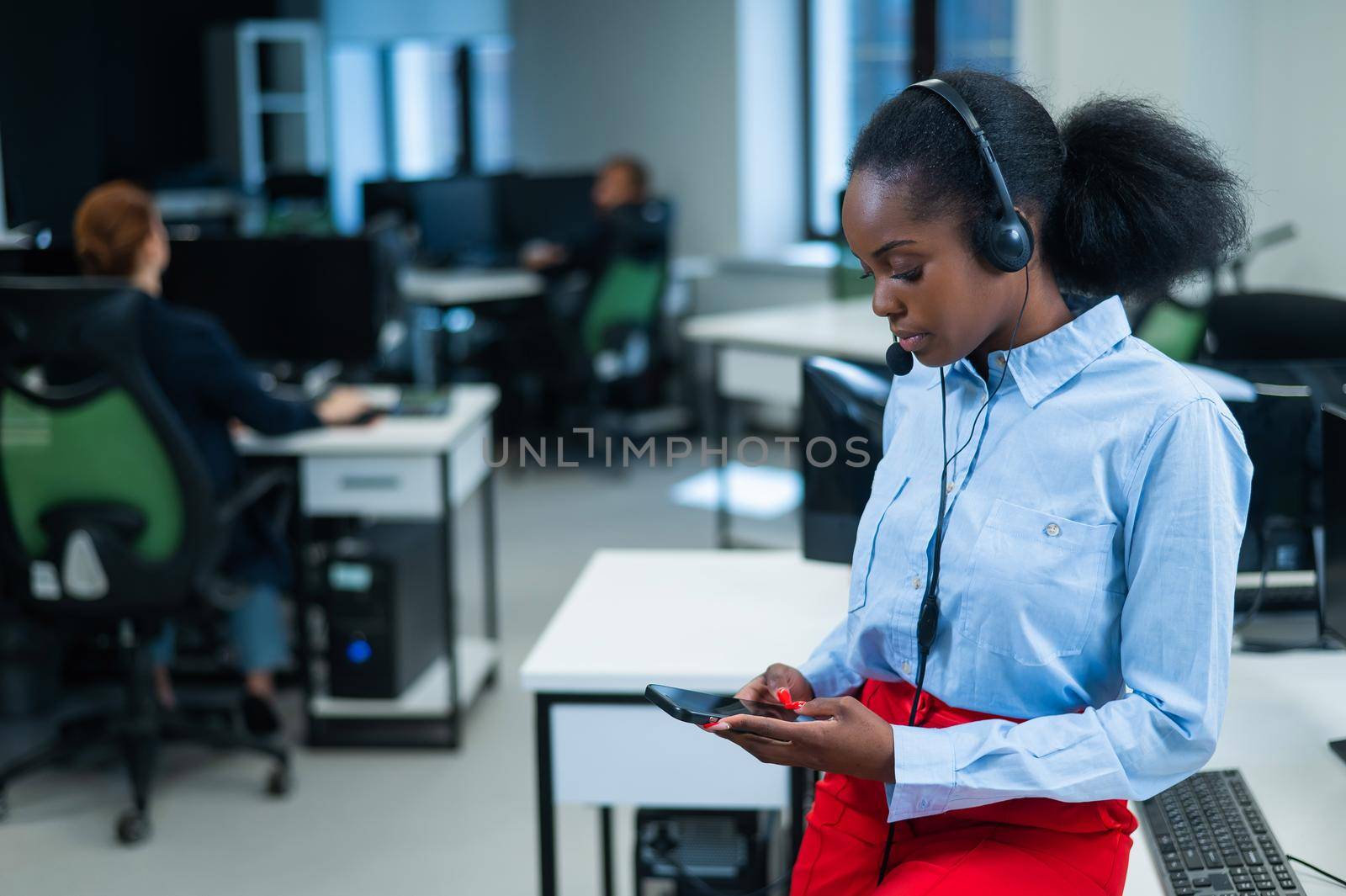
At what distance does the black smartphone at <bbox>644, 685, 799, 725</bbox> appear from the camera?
1236mm

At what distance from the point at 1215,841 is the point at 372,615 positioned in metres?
2.23

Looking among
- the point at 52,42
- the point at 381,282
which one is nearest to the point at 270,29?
the point at 52,42

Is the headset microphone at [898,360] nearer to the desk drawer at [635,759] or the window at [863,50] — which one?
the desk drawer at [635,759]

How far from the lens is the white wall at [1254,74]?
3775 millimetres

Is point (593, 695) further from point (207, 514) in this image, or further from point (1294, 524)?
point (207, 514)

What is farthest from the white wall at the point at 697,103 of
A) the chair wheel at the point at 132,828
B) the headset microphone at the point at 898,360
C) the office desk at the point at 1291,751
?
the headset microphone at the point at 898,360

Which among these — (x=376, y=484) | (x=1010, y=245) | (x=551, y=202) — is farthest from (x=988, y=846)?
(x=551, y=202)

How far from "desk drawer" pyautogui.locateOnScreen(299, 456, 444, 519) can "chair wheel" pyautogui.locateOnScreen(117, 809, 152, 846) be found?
785 mm

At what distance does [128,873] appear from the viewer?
2707 millimetres

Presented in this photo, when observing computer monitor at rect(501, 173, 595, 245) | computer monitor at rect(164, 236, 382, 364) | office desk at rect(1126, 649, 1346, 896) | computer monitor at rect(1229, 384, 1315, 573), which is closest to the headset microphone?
office desk at rect(1126, 649, 1346, 896)

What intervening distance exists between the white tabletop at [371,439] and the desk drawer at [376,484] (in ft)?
0.10

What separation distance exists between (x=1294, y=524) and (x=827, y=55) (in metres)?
5.10

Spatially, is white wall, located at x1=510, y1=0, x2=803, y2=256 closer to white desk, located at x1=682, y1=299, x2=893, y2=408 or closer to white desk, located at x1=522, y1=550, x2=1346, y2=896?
white desk, located at x1=682, y1=299, x2=893, y2=408

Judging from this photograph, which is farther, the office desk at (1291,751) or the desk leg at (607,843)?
the desk leg at (607,843)
